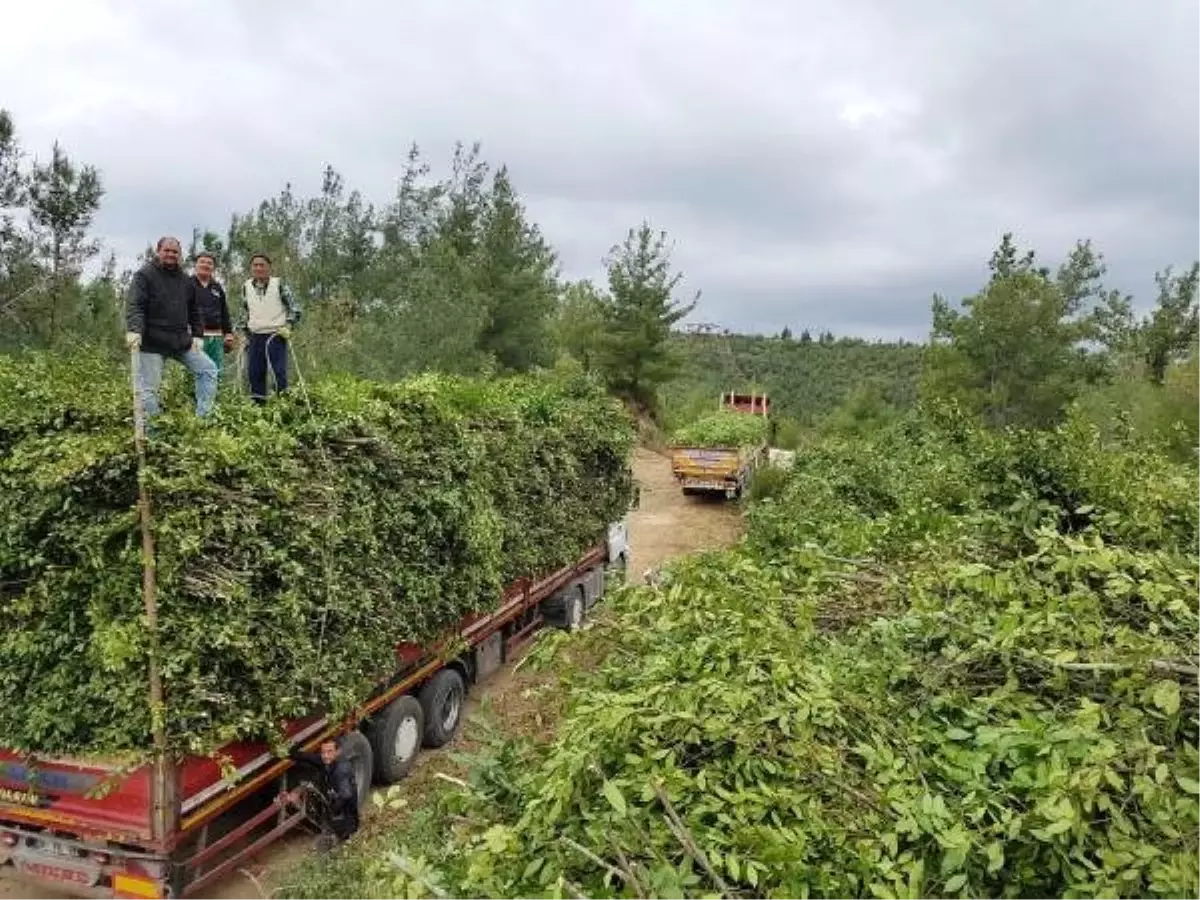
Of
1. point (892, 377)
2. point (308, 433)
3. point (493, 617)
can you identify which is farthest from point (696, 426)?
point (892, 377)

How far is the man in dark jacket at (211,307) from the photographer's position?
8.17 metres

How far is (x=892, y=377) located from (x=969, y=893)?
253 ft

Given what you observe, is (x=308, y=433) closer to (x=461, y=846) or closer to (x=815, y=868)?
(x=461, y=846)

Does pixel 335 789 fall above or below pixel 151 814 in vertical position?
below

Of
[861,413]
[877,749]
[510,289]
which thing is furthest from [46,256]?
[861,413]

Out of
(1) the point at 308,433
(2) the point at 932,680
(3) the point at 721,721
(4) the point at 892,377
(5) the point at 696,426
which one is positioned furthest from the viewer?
(4) the point at 892,377

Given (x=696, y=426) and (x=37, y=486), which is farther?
(x=696, y=426)

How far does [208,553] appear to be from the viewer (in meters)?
5.27

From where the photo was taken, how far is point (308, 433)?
6.12m

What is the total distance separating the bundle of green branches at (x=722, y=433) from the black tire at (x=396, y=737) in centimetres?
1714

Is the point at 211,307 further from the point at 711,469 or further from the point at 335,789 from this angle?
the point at 711,469

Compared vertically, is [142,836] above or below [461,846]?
below

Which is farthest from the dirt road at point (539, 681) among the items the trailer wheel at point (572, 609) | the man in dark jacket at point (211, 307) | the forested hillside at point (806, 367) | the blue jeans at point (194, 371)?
the forested hillside at point (806, 367)

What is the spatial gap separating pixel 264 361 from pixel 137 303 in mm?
1950
